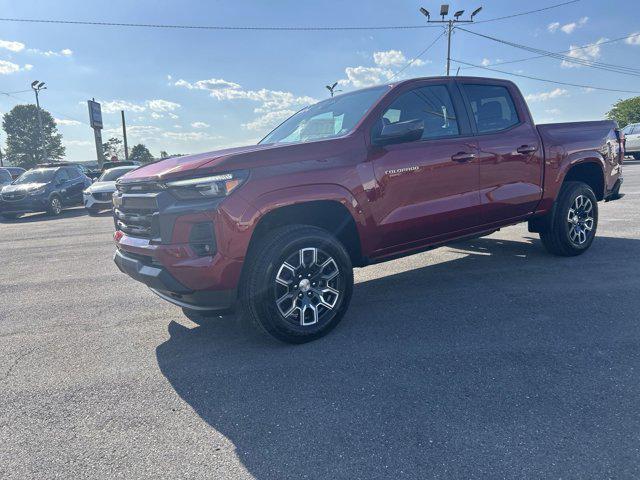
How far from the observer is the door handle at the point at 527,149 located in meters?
4.68

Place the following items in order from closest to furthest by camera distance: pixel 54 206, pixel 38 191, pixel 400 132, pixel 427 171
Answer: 1. pixel 400 132
2. pixel 427 171
3. pixel 38 191
4. pixel 54 206

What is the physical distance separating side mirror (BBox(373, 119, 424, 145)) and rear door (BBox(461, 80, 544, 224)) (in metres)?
1.13

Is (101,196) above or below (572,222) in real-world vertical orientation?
above

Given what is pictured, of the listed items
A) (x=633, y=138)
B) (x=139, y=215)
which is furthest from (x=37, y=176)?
(x=633, y=138)

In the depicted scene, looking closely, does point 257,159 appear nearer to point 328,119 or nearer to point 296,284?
point 296,284

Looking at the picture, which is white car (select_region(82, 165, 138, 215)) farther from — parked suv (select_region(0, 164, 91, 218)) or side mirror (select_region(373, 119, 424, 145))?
side mirror (select_region(373, 119, 424, 145))

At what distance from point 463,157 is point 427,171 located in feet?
1.67

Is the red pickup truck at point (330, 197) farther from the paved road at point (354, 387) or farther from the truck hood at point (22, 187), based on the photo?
the truck hood at point (22, 187)

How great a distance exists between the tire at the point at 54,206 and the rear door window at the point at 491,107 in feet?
46.0

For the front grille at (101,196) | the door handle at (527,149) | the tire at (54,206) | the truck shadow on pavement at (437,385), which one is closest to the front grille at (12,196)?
the tire at (54,206)

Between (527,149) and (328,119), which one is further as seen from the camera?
(527,149)

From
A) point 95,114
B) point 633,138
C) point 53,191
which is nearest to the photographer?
point 53,191

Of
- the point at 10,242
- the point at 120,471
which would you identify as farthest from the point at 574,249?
the point at 10,242

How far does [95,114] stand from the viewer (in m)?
30.5
